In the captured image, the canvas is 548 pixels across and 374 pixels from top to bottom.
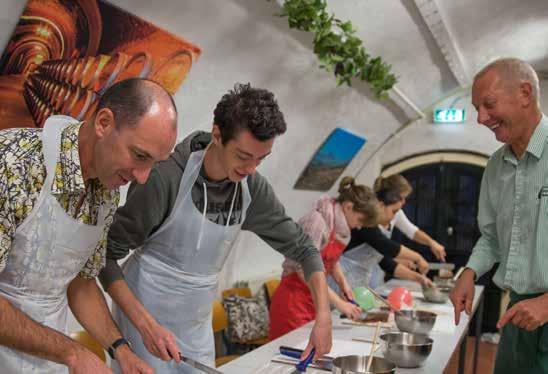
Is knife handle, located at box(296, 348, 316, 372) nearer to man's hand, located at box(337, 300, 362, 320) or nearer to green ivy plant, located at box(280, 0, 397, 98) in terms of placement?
man's hand, located at box(337, 300, 362, 320)

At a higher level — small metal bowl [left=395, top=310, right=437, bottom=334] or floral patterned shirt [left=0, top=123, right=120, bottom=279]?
floral patterned shirt [left=0, top=123, right=120, bottom=279]

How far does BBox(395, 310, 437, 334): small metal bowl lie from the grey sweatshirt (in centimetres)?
62

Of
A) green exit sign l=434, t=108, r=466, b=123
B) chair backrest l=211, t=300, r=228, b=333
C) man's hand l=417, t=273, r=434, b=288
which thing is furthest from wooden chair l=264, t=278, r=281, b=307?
green exit sign l=434, t=108, r=466, b=123

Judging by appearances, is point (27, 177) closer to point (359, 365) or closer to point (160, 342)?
point (160, 342)

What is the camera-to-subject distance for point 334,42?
3818 millimetres

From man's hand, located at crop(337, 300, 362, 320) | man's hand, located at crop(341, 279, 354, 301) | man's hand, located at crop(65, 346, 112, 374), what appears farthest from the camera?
man's hand, located at crop(341, 279, 354, 301)

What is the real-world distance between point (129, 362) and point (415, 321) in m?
1.55

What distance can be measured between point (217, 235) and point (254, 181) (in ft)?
0.92

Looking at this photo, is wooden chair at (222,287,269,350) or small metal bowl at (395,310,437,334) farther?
wooden chair at (222,287,269,350)

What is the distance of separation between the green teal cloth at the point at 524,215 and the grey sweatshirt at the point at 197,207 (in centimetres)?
77

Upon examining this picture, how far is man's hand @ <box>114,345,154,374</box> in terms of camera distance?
168 centimetres

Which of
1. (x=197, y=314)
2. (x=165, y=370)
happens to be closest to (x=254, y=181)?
(x=197, y=314)

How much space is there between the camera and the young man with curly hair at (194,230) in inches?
76.5

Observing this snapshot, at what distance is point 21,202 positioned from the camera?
1477 millimetres
